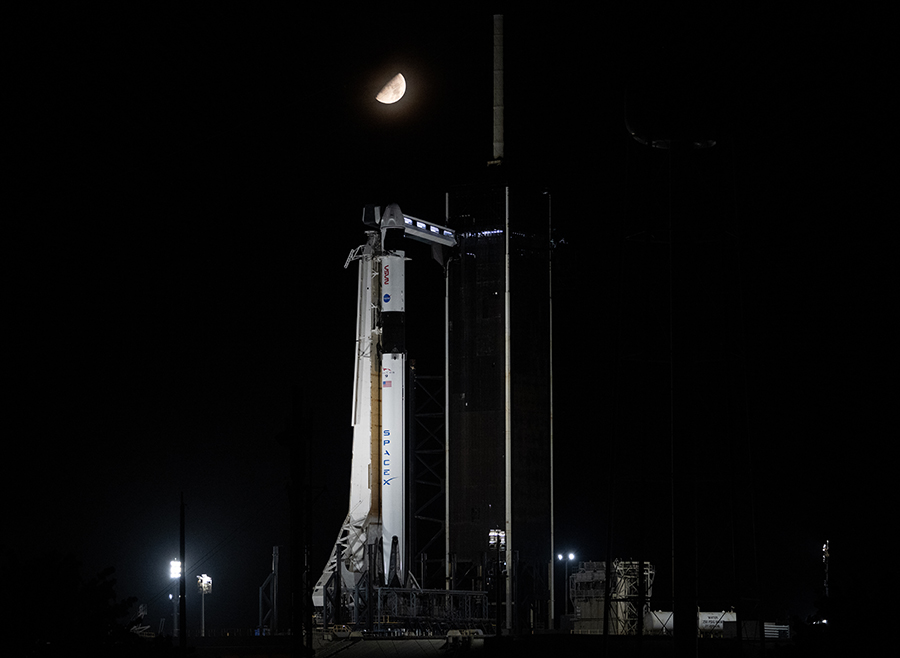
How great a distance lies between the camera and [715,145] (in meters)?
27.4

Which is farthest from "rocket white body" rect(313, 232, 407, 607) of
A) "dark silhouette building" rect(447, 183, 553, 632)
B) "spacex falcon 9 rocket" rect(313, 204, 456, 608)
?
"dark silhouette building" rect(447, 183, 553, 632)

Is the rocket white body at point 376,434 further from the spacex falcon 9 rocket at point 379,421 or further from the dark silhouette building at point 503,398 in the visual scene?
the dark silhouette building at point 503,398

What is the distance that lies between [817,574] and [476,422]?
2044 cm

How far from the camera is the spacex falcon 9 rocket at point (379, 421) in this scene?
42.5 metres

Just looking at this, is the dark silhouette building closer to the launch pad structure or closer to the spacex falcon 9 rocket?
the launch pad structure

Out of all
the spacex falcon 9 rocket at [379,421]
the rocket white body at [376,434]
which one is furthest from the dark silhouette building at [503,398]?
the rocket white body at [376,434]

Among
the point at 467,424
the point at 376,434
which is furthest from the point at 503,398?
the point at 376,434

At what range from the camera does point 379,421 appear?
43.1m

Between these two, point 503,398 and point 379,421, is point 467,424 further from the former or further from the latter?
point 379,421

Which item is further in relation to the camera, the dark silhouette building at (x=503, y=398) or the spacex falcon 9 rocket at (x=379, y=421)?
the dark silhouette building at (x=503, y=398)

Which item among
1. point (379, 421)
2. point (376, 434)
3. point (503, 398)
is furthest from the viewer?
point (503, 398)

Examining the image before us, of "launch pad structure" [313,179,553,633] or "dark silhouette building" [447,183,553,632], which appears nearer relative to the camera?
"launch pad structure" [313,179,553,633]

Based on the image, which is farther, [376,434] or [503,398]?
[503,398]

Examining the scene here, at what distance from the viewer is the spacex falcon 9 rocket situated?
1672 inches
